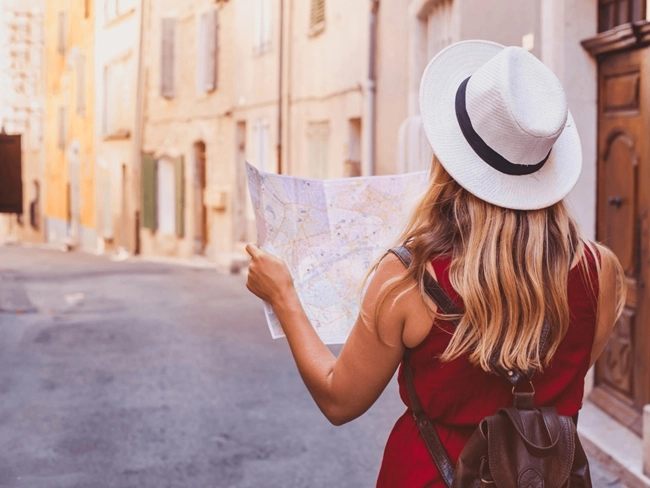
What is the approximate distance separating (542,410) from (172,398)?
5.09 m

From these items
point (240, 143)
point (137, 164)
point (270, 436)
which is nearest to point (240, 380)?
point (270, 436)

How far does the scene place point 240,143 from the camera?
59.5ft

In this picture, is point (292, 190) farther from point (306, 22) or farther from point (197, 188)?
point (197, 188)

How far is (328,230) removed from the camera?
86.0 inches

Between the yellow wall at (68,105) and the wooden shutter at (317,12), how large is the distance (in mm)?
12866

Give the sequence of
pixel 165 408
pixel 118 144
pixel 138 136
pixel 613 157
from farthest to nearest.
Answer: pixel 118 144 → pixel 138 136 → pixel 165 408 → pixel 613 157

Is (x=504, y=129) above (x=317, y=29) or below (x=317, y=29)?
below

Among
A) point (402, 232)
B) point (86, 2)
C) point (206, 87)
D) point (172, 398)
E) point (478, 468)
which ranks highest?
point (86, 2)

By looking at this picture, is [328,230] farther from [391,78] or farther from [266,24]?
[266,24]

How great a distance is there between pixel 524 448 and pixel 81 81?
2636 cm

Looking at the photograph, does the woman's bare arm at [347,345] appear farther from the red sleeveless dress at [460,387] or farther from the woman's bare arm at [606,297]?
the woman's bare arm at [606,297]

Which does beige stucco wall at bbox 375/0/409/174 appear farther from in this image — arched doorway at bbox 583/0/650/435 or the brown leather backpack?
the brown leather backpack

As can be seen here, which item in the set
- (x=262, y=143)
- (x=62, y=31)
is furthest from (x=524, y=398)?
(x=62, y=31)

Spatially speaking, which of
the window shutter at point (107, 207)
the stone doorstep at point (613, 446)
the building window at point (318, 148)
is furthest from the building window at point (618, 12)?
the window shutter at point (107, 207)
